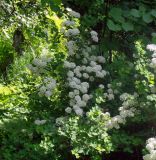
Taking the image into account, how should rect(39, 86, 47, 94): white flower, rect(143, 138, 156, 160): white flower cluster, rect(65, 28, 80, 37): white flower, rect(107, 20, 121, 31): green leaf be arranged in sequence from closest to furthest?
rect(143, 138, 156, 160): white flower cluster
rect(39, 86, 47, 94): white flower
rect(107, 20, 121, 31): green leaf
rect(65, 28, 80, 37): white flower

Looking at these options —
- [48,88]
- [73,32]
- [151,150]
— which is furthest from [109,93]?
[151,150]

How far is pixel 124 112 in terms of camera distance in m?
3.52

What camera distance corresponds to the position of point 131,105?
3.58 meters

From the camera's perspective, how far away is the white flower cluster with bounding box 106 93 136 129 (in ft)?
11.5

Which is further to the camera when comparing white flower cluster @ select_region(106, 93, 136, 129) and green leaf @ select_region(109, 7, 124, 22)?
green leaf @ select_region(109, 7, 124, 22)

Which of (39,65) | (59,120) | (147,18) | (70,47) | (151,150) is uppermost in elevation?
(147,18)

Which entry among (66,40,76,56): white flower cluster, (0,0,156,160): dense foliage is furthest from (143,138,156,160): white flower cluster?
(66,40,76,56): white flower cluster

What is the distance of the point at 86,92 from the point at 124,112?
431 millimetres

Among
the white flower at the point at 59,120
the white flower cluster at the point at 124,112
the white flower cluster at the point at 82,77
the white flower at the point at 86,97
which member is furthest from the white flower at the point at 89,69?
the white flower at the point at 59,120

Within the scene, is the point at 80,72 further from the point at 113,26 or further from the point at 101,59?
the point at 113,26

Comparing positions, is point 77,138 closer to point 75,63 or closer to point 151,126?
point 151,126

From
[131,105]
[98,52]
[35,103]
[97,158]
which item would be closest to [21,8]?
[98,52]

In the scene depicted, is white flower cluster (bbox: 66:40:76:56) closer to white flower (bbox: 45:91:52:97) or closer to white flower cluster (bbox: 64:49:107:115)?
white flower cluster (bbox: 64:49:107:115)

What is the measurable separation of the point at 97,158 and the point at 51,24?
1.79 metres
